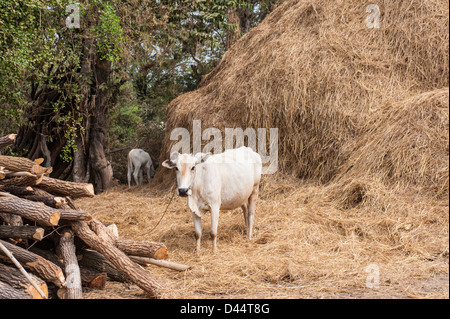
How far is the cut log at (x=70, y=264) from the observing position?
4.64 meters

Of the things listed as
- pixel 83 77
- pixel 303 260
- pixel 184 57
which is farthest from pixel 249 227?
pixel 184 57

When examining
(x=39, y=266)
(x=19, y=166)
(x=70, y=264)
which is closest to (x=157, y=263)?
(x=70, y=264)

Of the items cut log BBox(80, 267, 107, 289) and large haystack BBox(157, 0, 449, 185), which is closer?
cut log BBox(80, 267, 107, 289)

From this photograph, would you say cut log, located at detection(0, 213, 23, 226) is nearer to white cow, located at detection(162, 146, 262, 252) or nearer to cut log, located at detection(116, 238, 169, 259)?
cut log, located at detection(116, 238, 169, 259)

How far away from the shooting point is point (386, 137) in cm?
746

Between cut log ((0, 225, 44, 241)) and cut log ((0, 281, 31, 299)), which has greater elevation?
cut log ((0, 225, 44, 241))

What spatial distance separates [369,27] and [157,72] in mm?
7867

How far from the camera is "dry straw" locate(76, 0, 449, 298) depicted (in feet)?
16.5

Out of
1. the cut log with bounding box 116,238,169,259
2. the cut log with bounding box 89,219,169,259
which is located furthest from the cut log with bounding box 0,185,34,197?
the cut log with bounding box 116,238,169,259

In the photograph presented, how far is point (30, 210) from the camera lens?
492 cm

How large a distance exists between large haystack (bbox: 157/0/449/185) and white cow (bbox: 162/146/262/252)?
2333mm

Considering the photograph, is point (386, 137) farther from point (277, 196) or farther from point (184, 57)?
point (184, 57)
